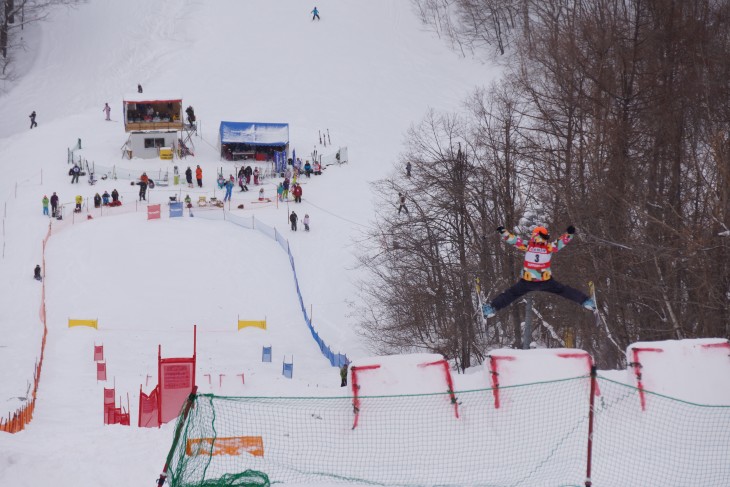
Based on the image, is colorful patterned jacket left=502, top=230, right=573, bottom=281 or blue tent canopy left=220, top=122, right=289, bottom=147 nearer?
colorful patterned jacket left=502, top=230, right=573, bottom=281

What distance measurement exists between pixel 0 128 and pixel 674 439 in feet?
182

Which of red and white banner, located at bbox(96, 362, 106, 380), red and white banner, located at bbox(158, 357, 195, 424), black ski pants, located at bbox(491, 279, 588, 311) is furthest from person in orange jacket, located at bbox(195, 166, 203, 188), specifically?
black ski pants, located at bbox(491, 279, 588, 311)

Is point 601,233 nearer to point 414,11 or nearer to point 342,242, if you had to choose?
point 342,242

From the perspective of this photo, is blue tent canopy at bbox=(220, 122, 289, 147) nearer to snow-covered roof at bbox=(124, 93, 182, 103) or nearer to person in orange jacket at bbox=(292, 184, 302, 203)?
snow-covered roof at bbox=(124, 93, 182, 103)

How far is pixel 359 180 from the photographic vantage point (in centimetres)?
4850

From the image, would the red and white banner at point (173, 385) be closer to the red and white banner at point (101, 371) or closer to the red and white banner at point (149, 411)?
the red and white banner at point (149, 411)

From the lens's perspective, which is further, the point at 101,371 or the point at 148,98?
the point at 148,98

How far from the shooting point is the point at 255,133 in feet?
170

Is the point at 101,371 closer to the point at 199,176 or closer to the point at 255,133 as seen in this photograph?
the point at 199,176

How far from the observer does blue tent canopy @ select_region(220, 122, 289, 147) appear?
2019 inches

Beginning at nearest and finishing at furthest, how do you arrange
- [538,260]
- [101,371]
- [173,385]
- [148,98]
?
[538,260] < [173,385] < [101,371] < [148,98]

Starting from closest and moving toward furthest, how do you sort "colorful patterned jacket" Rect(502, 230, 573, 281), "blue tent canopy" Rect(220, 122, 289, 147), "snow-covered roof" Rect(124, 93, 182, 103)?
"colorful patterned jacket" Rect(502, 230, 573, 281), "blue tent canopy" Rect(220, 122, 289, 147), "snow-covered roof" Rect(124, 93, 182, 103)

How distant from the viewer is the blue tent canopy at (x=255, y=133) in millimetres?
51281

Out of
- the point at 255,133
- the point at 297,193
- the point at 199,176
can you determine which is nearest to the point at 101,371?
the point at 297,193
